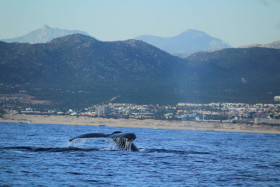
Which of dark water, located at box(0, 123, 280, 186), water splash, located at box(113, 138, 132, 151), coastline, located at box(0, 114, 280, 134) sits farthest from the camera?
coastline, located at box(0, 114, 280, 134)

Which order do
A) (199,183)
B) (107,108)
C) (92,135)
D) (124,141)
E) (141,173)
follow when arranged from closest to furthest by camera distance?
1. (199,183)
2. (141,173)
3. (92,135)
4. (124,141)
5. (107,108)

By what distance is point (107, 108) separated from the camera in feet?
650

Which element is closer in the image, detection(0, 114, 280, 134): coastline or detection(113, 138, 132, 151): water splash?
detection(113, 138, 132, 151): water splash

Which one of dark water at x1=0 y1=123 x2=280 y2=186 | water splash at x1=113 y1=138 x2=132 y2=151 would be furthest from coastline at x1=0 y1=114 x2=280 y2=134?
dark water at x1=0 y1=123 x2=280 y2=186

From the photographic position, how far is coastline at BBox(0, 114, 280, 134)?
17638 centimetres

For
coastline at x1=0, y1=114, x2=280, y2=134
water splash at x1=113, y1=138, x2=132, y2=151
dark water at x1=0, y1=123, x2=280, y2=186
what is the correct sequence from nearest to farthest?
dark water at x1=0, y1=123, x2=280, y2=186 < water splash at x1=113, y1=138, x2=132, y2=151 < coastline at x1=0, y1=114, x2=280, y2=134

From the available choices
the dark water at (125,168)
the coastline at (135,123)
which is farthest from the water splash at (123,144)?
the coastline at (135,123)

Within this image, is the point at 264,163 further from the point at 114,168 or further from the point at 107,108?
the point at 107,108

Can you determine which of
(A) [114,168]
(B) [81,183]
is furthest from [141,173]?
(B) [81,183]

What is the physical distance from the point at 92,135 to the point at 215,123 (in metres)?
133

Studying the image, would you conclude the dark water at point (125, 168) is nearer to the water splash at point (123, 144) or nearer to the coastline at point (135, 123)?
the water splash at point (123, 144)

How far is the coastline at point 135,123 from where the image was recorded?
176 meters

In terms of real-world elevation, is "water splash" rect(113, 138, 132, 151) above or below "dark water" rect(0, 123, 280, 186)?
above

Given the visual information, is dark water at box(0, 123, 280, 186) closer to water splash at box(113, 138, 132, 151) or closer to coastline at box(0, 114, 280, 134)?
water splash at box(113, 138, 132, 151)
